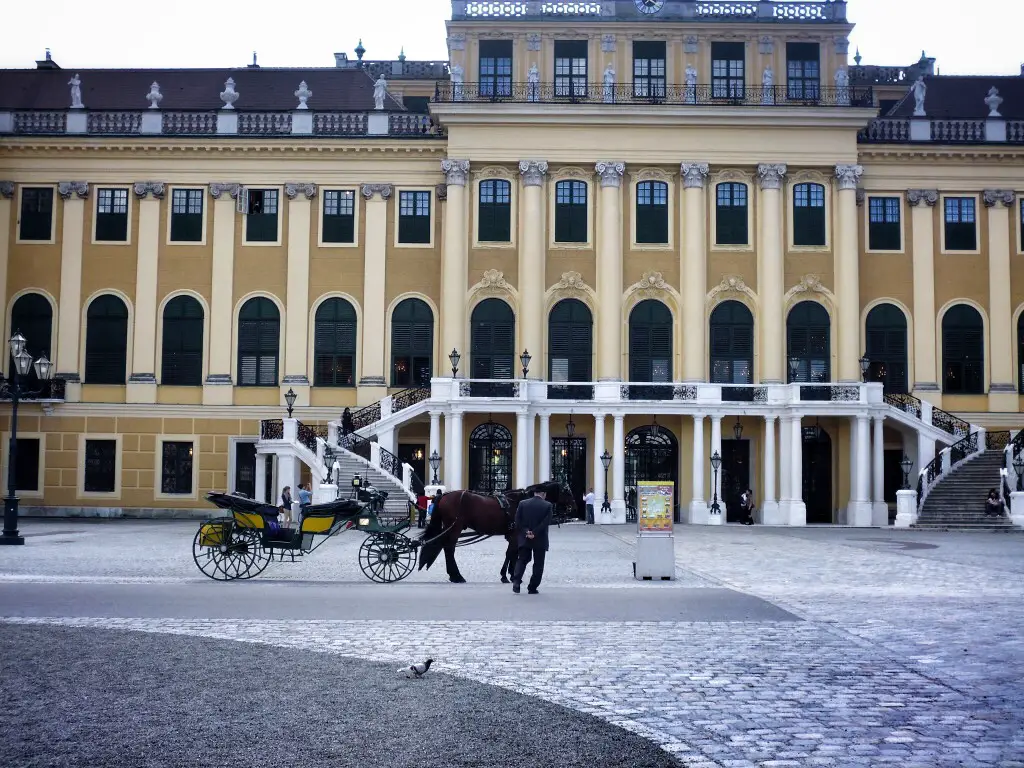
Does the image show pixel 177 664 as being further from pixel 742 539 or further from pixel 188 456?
pixel 188 456

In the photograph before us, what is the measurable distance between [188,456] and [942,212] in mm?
32147

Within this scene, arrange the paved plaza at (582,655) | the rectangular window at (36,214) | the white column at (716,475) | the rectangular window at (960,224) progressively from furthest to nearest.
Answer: the rectangular window at (36,214) → the rectangular window at (960,224) → the white column at (716,475) → the paved plaza at (582,655)

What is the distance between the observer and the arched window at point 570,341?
47375 millimetres

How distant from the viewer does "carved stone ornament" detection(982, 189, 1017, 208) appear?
1898 inches

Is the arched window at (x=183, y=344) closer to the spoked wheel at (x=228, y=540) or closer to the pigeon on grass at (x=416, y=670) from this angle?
the spoked wheel at (x=228, y=540)

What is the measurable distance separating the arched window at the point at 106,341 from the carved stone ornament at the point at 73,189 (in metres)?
4.26

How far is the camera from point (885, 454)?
47.7 meters

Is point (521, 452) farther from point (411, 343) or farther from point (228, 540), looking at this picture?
point (228, 540)

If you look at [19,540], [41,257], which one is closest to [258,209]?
[41,257]

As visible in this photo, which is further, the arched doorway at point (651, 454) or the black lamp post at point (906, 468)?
the arched doorway at point (651, 454)

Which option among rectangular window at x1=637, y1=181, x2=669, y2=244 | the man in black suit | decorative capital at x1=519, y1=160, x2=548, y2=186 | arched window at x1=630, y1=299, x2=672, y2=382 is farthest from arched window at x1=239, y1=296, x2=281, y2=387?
the man in black suit

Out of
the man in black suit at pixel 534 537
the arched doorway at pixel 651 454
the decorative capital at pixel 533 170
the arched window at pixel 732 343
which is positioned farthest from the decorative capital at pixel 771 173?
the man in black suit at pixel 534 537

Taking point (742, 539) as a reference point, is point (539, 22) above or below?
above

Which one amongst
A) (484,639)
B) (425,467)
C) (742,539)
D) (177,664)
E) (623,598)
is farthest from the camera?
(425,467)
